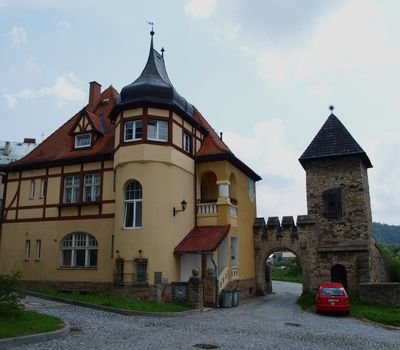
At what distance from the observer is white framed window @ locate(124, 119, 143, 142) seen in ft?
71.2

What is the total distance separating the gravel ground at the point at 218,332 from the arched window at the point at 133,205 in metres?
5.12

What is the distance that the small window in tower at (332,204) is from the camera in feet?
89.0

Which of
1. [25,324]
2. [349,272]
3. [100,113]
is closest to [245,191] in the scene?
[349,272]

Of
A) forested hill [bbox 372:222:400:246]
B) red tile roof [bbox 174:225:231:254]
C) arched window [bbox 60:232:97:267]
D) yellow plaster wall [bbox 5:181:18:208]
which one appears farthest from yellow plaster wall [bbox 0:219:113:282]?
forested hill [bbox 372:222:400:246]

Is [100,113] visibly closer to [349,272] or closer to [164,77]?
[164,77]

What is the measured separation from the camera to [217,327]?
46.8 ft

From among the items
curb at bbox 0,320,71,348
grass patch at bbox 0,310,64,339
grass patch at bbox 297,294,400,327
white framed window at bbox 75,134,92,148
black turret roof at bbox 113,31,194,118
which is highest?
black turret roof at bbox 113,31,194,118

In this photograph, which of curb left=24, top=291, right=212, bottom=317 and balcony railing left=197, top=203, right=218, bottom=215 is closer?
curb left=24, top=291, right=212, bottom=317

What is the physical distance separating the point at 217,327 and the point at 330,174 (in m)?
16.5

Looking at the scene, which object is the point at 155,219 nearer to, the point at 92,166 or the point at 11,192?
the point at 92,166

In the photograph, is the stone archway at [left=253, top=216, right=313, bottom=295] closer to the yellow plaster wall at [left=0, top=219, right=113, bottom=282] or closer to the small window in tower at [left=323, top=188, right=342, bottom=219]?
the small window in tower at [left=323, top=188, right=342, bottom=219]

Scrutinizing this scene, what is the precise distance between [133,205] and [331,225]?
1284 cm

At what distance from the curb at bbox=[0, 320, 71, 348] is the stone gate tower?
1831 centimetres

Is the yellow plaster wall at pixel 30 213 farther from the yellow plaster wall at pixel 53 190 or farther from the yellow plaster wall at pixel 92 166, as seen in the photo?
the yellow plaster wall at pixel 92 166
